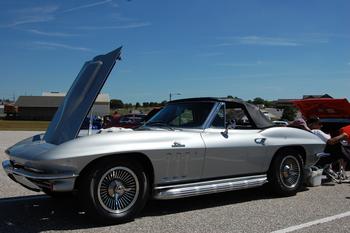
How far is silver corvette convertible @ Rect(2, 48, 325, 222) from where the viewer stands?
5.52 m

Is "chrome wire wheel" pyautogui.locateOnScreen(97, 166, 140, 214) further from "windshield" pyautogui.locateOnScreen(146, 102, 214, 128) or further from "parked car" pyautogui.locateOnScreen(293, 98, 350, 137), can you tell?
"parked car" pyautogui.locateOnScreen(293, 98, 350, 137)

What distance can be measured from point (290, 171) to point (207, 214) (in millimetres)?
2160

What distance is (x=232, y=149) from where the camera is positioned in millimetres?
6820

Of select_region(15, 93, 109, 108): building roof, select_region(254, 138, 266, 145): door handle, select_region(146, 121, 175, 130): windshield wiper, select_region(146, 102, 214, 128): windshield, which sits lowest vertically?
select_region(254, 138, 266, 145): door handle

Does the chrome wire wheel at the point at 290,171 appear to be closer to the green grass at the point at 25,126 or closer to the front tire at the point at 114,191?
the front tire at the point at 114,191

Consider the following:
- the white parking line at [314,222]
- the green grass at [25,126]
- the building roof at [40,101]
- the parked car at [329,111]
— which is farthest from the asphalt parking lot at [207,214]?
the building roof at [40,101]

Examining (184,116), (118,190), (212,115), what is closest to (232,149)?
(212,115)

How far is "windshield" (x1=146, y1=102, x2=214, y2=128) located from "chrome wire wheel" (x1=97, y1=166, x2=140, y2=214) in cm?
143

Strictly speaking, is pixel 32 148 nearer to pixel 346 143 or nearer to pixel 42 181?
pixel 42 181

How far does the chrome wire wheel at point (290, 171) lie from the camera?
25.1ft

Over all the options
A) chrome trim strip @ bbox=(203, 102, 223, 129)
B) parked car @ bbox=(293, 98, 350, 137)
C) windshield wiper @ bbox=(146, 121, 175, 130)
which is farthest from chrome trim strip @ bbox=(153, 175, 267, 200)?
parked car @ bbox=(293, 98, 350, 137)

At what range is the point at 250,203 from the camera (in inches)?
278

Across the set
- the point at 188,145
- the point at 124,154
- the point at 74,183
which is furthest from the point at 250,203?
the point at 74,183

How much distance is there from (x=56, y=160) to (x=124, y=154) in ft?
2.88
